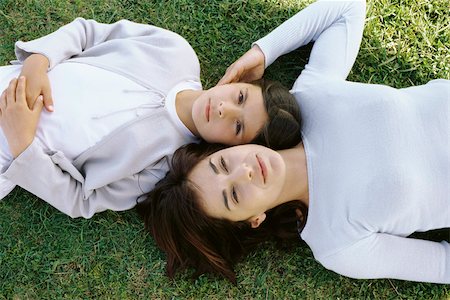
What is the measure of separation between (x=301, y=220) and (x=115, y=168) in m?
1.00

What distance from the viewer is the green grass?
2.66 m

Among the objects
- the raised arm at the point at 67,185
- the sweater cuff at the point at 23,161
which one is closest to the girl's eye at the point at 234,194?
the raised arm at the point at 67,185

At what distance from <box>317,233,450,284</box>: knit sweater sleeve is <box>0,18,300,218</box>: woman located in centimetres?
62

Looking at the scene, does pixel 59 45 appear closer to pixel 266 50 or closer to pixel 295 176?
pixel 266 50

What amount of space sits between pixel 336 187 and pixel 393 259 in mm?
470

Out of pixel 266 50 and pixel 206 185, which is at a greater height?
pixel 266 50

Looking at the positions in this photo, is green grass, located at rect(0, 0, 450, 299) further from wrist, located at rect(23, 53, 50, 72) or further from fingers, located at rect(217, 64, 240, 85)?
wrist, located at rect(23, 53, 50, 72)

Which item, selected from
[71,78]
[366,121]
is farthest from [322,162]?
[71,78]

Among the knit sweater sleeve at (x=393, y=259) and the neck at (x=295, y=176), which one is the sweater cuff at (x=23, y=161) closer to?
the neck at (x=295, y=176)

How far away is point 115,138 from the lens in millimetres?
2426

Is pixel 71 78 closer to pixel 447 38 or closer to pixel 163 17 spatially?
pixel 163 17

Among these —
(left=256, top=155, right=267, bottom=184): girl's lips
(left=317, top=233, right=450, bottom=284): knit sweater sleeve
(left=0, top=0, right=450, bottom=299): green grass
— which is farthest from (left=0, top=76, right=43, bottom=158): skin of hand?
(left=317, top=233, right=450, bottom=284): knit sweater sleeve

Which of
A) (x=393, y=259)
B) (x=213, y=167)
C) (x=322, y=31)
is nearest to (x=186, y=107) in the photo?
(x=213, y=167)

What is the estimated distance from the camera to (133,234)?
272 cm
